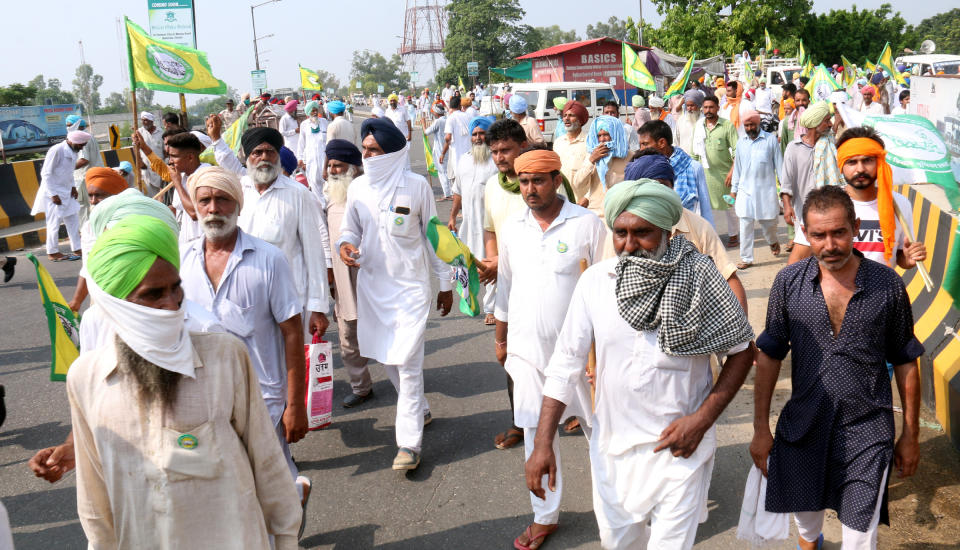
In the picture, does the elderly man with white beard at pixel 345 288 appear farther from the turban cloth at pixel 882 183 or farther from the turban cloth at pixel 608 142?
the turban cloth at pixel 882 183

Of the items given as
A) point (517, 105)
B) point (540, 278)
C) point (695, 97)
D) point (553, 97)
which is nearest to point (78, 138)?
point (517, 105)

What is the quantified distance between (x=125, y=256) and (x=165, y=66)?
746 cm

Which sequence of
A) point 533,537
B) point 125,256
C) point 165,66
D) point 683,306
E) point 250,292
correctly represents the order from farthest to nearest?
point 165,66 < point 533,537 < point 250,292 < point 683,306 < point 125,256

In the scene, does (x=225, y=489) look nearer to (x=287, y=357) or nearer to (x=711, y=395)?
(x=287, y=357)

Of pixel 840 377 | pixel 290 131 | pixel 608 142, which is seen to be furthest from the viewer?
pixel 290 131

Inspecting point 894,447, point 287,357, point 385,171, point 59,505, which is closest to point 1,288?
point 59,505

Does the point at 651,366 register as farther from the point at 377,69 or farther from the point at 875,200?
the point at 377,69

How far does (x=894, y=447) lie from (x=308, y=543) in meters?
2.76

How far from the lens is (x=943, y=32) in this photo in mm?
87375

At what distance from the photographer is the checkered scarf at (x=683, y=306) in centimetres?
275

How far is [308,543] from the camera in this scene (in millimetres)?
4168

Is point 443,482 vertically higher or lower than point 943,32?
lower

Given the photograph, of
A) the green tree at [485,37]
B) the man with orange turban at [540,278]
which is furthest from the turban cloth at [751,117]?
the green tree at [485,37]

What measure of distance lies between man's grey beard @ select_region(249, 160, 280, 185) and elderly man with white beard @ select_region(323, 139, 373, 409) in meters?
0.90
